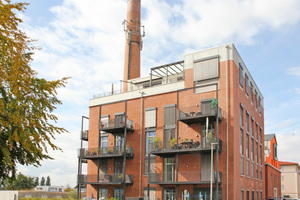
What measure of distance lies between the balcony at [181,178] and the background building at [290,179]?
63.5 metres

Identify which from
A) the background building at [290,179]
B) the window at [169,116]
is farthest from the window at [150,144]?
the background building at [290,179]

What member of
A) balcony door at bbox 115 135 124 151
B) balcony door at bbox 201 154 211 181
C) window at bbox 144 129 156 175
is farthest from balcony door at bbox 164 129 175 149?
balcony door at bbox 115 135 124 151

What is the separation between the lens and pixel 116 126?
35.7m

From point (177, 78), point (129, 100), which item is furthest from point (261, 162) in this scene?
point (129, 100)

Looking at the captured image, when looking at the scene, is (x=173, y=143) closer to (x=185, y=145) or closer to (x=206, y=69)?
(x=185, y=145)

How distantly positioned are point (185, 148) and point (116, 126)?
28.2ft

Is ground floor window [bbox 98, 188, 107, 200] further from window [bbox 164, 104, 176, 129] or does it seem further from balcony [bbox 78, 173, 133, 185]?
window [bbox 164, 104, 176, 129]

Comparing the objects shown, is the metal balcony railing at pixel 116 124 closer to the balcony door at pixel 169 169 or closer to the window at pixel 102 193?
the balcony door at pixel 169 169

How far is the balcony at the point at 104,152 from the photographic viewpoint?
3500 centimetres

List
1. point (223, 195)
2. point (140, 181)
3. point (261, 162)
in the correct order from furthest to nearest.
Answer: point (261, 162)
point (140, 181)
point (223, 195)

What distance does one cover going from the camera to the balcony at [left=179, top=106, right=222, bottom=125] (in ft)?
96.3

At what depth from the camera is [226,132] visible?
30203 mm

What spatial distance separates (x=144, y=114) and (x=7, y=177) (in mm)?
22172

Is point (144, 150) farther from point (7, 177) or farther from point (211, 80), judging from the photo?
point (7, 177)
